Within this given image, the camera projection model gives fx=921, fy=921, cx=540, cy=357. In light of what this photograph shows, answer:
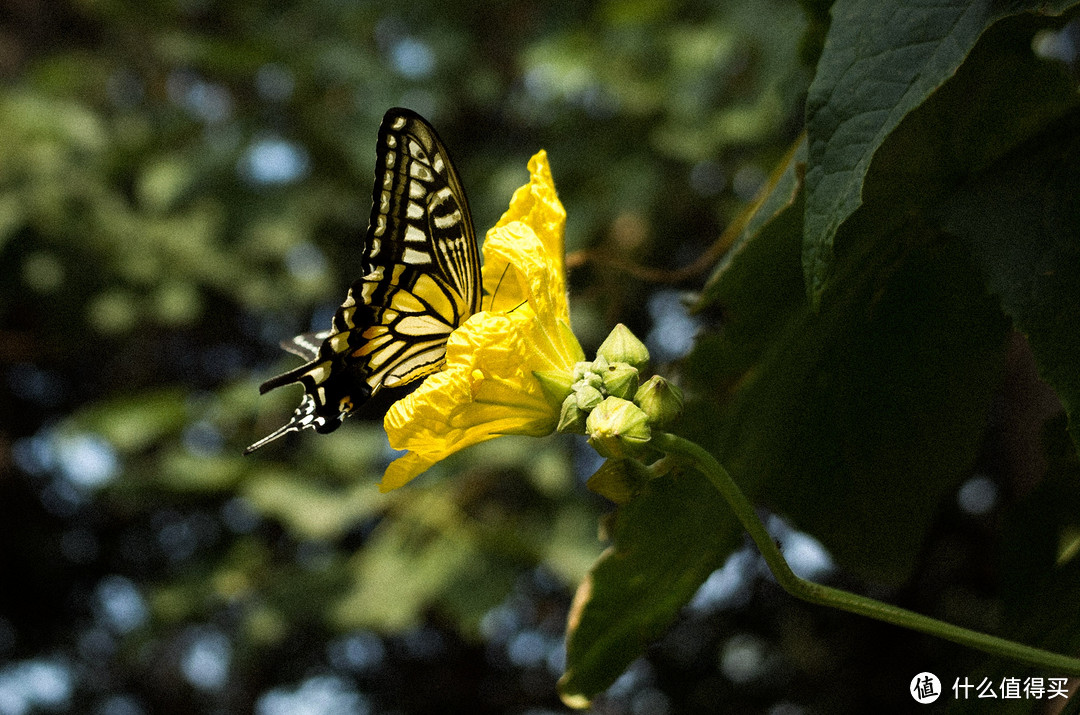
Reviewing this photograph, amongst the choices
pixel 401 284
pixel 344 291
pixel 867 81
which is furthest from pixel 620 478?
pixel 344 291

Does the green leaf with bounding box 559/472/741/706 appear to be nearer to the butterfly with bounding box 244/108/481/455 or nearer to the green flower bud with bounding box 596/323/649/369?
the green flower bud with bounding box 596/323/649/369

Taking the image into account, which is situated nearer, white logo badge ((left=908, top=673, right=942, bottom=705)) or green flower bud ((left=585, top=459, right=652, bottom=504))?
green flower bud ((left=585, top=459, right=652, bottom=504))

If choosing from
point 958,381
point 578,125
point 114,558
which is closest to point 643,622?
point 958,381

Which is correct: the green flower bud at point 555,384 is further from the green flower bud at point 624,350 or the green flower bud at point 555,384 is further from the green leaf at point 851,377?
the green leaf at point 851,377

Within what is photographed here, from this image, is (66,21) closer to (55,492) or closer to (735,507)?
(55,492)

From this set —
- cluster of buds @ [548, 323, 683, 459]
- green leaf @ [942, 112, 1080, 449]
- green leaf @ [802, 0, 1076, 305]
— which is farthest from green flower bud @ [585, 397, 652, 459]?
green leaf @ [942, 112, 1080, 449]

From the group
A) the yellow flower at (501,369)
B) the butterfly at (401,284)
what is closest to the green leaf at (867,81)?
the yellow flower at (501,369)

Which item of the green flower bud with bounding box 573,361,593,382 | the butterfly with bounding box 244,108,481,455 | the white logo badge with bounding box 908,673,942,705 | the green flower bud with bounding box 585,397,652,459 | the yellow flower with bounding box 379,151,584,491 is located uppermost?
the butterfly with bounding box 244,108,481,455
